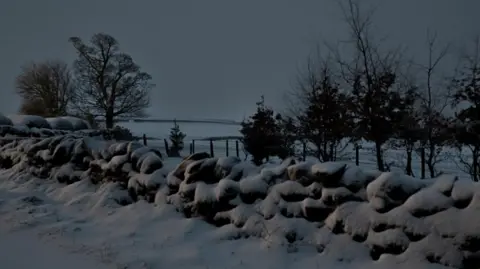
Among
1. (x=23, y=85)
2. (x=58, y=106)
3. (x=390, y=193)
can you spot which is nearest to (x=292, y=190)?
(x=390, y=193)

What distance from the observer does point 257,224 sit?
13.7 feet

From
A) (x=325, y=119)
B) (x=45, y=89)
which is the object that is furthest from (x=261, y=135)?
(x=45, y=89)

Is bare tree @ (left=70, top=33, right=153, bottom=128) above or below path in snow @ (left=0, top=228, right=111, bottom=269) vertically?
above

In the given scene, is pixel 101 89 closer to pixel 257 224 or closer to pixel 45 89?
pixel 45 89

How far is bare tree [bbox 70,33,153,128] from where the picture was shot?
136 ft

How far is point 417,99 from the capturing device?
1060 cm

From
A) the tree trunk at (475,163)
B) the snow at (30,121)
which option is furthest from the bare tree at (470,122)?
the snow at (30,121)

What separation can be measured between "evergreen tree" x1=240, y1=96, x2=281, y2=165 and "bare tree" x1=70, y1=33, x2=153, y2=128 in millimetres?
27119

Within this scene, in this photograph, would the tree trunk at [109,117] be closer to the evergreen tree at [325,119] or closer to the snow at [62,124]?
the snow at [62,124]

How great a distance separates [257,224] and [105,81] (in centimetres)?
4059

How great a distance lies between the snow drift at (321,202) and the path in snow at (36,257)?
Result: 1.22 metres

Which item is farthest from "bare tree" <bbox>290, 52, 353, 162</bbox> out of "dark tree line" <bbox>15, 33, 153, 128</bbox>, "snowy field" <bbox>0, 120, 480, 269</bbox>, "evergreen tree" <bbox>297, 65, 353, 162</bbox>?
"dark tree line" <bbox>15, 33, 153, 128</bbox>

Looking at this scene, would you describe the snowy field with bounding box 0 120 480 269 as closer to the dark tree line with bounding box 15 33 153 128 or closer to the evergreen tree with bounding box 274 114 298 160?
the evergreen tree with bounding box 274 114 298 160

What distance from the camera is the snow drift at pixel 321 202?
3.08 meters
